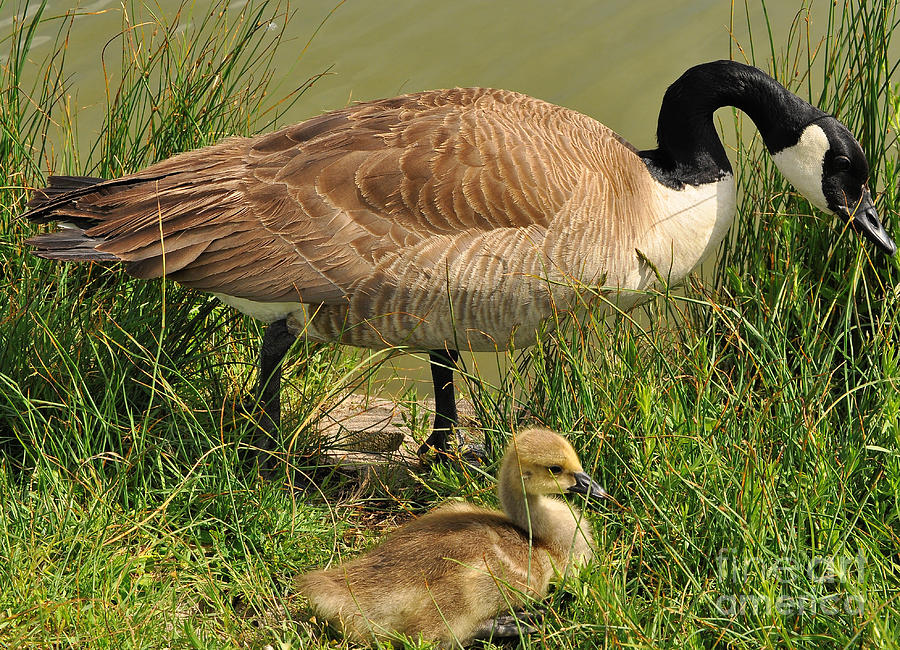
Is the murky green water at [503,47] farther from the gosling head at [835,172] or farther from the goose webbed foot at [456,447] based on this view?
the goose webbed foot at [456,447]

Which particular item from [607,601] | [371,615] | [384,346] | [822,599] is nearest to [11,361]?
[384,346]

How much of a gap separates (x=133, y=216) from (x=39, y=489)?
3.96 feet

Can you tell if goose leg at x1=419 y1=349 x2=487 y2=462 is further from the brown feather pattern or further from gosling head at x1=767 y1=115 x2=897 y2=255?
gosling head at x1=767 y1=115 x2=897 y2=255

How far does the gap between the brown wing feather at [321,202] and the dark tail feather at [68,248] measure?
39mm

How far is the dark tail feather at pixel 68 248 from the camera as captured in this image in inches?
160

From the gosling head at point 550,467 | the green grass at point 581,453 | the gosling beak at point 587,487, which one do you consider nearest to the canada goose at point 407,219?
the green grass at point 581,453

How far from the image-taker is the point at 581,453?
3.80 meters

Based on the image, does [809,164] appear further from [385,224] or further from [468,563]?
[468,563]

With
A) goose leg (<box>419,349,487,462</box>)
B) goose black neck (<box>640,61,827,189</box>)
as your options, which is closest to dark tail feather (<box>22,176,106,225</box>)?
goose leg (<box>419,349,487,462</box>)

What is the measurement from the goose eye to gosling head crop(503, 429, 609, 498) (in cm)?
200

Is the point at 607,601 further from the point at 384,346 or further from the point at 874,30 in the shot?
the point at 874,30

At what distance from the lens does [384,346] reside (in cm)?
455

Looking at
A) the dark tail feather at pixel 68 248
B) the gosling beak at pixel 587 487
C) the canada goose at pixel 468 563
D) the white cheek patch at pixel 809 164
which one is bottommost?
the canada goose at pixel 468 563

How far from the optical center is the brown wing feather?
4227 mm
